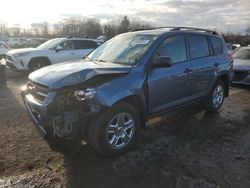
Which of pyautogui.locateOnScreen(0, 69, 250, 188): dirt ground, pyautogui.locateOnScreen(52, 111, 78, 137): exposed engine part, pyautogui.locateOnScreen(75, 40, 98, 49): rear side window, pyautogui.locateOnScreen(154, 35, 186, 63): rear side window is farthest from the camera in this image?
pyautogui.locateOnScreen(75, 40, 98, 49): rear side window

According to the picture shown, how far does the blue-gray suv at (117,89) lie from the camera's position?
403 centimetres

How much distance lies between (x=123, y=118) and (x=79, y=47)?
943 centimetres

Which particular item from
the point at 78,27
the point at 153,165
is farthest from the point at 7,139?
the point at 78,27

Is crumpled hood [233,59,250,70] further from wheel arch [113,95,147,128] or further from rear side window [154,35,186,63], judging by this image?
wheel arch [113,95,147,128]

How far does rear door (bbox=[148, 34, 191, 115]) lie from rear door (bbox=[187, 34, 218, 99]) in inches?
8.9

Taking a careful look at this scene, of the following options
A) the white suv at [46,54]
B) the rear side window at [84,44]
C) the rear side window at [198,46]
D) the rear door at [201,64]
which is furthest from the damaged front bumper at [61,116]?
the rear side window at [84,44]

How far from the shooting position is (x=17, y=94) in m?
8.70

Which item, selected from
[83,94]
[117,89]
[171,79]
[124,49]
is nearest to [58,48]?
[124,49]

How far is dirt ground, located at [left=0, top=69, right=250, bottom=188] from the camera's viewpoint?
12.7ft

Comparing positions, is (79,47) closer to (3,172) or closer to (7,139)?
(7,139)

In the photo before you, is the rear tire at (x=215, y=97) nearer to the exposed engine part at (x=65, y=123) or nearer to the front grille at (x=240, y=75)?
the front grille at (x=240, y=75)

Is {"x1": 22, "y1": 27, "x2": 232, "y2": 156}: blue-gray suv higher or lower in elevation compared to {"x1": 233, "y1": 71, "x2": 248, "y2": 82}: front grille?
higher

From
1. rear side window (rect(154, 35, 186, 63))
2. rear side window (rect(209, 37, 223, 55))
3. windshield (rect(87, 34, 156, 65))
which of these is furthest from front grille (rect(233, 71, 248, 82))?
windshield (rect(87, 34, 156, 65))

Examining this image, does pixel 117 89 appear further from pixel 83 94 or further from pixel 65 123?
pixel 65 123
